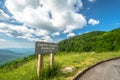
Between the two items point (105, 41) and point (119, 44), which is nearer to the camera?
point (119, 44)

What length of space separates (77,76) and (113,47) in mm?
46054

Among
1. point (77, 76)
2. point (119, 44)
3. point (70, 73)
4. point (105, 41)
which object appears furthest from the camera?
point (105, 41)

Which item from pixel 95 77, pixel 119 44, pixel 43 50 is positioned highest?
pixel 119 44

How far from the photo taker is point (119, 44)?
2018 inches

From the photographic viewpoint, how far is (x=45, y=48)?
8500 mm

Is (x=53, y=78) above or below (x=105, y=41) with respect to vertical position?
below

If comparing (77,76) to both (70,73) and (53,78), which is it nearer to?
(70,73)

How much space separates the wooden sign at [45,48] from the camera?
25.7 ft

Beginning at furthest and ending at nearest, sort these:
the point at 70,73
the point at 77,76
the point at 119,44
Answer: the point at 119,44 → the point at 70,73 → the point at 77,76

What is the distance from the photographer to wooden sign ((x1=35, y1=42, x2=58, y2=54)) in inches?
309

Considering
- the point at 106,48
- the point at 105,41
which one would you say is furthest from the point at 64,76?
the point at 105,41

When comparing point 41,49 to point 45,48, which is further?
point 45,48

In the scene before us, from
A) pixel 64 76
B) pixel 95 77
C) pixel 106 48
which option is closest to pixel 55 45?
pixel 64 76

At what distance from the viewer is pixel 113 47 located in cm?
5153
